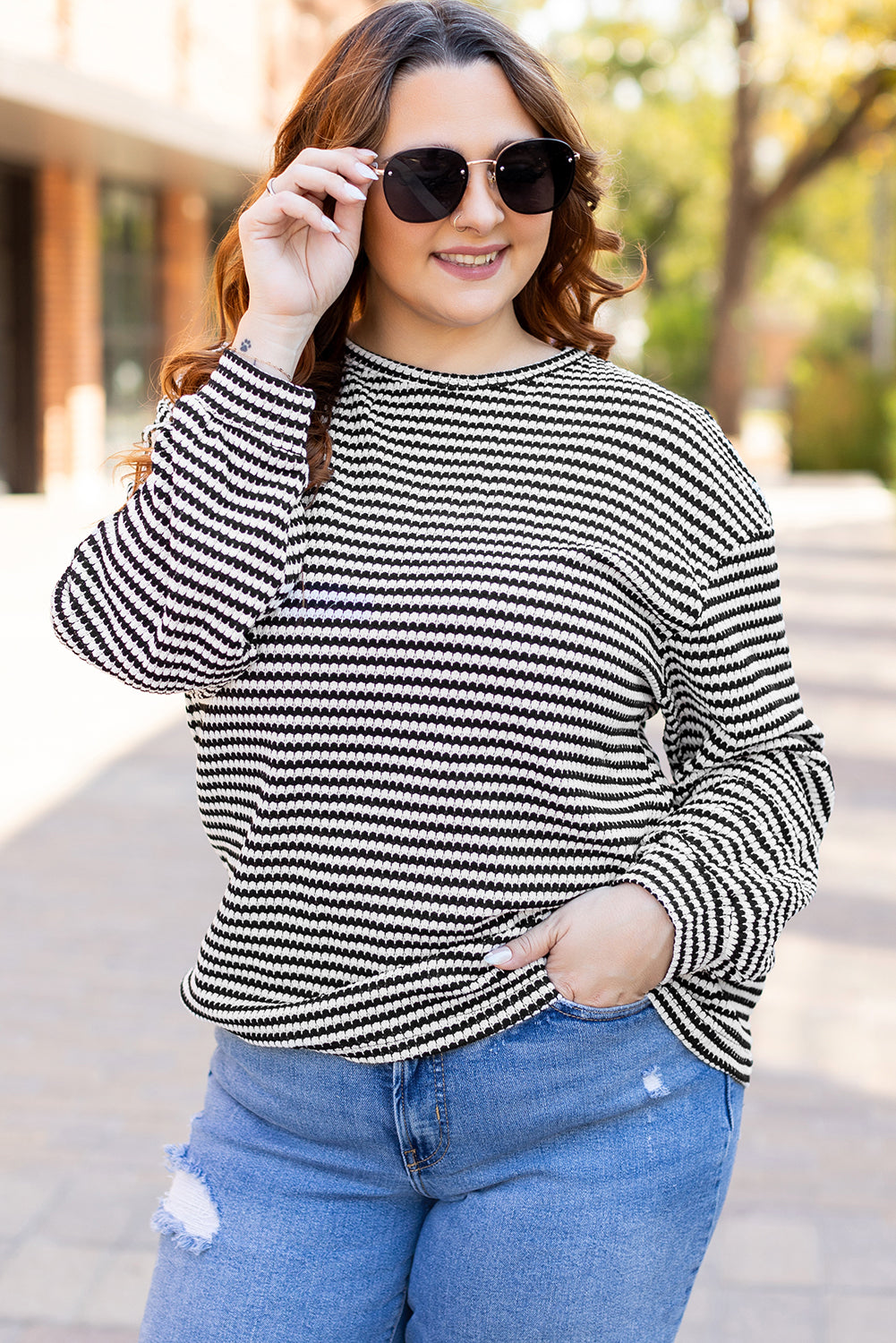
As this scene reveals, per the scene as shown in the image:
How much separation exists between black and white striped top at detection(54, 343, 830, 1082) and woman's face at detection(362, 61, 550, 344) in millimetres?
149

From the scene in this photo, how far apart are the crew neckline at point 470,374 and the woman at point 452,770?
2 cm

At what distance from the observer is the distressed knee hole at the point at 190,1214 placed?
1628 mm

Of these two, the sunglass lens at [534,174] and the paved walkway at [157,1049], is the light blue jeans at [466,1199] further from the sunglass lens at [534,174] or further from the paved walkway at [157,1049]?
the sunglass lens at [534,174]

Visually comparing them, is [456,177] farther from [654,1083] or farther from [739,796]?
[654,1083]

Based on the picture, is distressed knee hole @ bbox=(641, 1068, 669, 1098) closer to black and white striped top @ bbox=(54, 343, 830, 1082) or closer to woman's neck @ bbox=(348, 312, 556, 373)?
black and white striped top @ bbox=(54, 343, 830, 1082)

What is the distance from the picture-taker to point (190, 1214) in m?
1.64

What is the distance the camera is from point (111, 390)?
56.1 feet

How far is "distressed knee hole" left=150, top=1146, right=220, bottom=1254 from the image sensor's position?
1628mm

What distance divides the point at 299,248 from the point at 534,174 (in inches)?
10.6

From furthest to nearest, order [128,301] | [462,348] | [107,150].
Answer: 1. [128,301]
2. [107,150]
3. [462,348]

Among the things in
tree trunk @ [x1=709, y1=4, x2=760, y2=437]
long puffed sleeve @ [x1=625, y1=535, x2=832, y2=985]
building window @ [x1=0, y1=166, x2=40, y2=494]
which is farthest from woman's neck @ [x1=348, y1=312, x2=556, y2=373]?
tree trunk @ [x1=709, y1=4, x2=760, y2=437]

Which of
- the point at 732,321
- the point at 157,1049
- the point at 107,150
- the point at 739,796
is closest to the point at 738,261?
the point at 732,321

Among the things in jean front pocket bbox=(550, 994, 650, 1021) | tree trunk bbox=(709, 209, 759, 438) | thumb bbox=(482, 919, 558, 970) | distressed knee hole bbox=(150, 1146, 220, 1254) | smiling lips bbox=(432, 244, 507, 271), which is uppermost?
smiling lips bbox=(432, 244, 507, 271)

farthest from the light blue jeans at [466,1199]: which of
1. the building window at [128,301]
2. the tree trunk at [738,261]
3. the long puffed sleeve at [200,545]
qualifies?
the tree trunk at [738,261]
